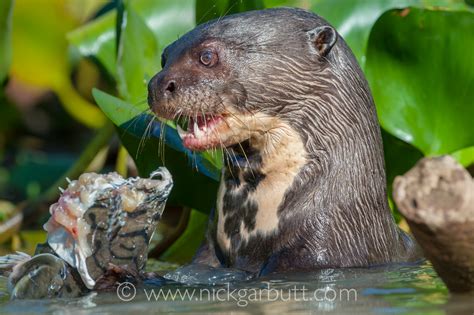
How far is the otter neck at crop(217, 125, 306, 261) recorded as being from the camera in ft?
15.4

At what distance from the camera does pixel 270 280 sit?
14.5ft

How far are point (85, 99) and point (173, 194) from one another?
3.14 metres

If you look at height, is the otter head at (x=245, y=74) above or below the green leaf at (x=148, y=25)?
below

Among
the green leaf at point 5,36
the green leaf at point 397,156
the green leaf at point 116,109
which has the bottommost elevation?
the green leaf at point 397,156

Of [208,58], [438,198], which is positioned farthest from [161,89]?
[438,198]

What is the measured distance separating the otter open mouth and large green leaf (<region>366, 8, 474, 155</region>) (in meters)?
1.14

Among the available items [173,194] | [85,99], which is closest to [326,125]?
[173,194]

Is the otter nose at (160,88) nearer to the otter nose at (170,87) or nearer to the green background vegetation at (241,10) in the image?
the otter nose at (170,87)

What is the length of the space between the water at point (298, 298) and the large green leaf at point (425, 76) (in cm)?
107

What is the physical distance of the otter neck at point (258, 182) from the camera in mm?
4695

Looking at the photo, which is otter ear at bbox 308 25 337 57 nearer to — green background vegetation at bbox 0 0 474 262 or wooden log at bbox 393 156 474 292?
green background vegetation at bbox 0 0 474 262

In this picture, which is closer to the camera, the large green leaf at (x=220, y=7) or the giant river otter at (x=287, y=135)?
the giant river otter at (x=287, y=135)

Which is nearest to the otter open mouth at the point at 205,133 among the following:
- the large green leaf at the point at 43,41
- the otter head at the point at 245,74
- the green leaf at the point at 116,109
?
the otter head at the point at 245,74

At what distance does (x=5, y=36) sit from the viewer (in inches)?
248
